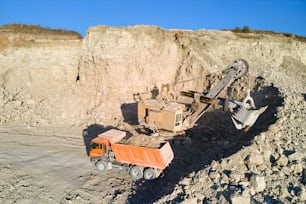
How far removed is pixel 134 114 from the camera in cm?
1638

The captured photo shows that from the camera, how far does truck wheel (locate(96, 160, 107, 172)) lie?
1061 centimetres

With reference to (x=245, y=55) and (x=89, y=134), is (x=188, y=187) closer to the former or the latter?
(x=89, y=134)

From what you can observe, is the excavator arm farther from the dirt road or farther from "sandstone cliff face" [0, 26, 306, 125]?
the dirt road

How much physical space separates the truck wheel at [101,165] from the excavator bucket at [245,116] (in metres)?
5.48

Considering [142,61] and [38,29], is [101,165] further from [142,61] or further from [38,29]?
[38,29]

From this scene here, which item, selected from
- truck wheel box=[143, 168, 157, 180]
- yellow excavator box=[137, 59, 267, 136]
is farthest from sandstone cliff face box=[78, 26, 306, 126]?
truck wheel box=[143, 168, 157, 180]

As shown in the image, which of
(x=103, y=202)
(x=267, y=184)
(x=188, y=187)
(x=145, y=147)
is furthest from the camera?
(x=145, y=147)

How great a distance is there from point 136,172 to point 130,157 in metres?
0.62

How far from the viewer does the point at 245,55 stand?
1806cm

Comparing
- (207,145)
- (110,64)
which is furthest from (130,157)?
(110,64)

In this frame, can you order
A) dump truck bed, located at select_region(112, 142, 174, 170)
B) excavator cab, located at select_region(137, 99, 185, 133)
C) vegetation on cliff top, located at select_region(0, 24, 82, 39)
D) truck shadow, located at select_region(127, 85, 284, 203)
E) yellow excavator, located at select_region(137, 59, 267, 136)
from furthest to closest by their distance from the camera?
1. vegetation on cliff top, located at select_region(0, 24, 82, 39)
2. excavator cab, located at select_region(137, 99, 185, 133)
3. yellow excavator, located at select_region(137, 59, 267, 136)
4. dump truck bed, located at select_region(112, 142, 174, 170)
5. truck shadow, located at select_region(127, 85, 284, 203)

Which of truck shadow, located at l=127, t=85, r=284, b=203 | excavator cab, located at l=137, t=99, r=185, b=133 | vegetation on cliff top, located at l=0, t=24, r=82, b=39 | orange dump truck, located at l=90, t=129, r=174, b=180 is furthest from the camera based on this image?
vegetation on cliff top, located at l=0, t=24, r=82, b=39

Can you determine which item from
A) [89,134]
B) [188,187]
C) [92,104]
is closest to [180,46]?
[92,104]

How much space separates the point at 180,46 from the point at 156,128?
7.35 meters
